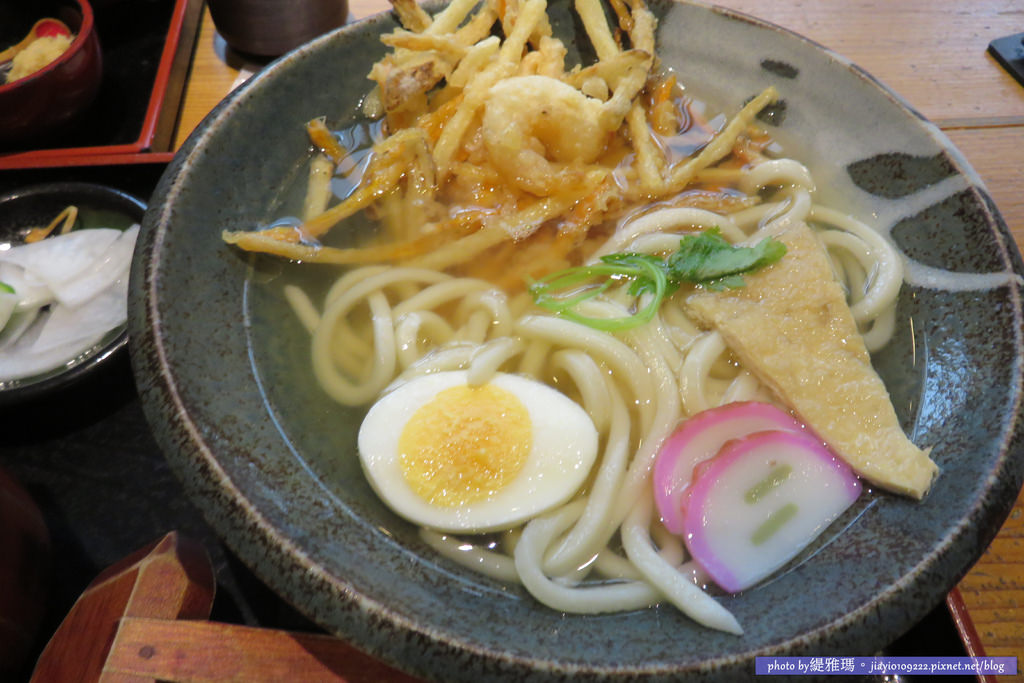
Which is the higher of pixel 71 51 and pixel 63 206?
pixel 71 51

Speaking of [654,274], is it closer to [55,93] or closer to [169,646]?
[169,646]

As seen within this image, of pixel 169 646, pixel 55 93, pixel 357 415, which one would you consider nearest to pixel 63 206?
pixel 55 93

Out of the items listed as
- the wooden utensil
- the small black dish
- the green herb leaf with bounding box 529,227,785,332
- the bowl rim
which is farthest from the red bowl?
the green herb leaf with bounding box 529,227,785,332

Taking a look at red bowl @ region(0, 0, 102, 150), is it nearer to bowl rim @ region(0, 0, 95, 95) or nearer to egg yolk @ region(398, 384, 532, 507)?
bowl rim @ region(0, 0, 95, 95)

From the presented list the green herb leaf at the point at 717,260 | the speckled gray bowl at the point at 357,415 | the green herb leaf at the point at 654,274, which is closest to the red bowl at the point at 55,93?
the speckled gray bowl at the point at 357,415

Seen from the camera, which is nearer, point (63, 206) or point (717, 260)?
point (717, 260)

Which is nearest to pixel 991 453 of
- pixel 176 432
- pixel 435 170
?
pixel 435 170

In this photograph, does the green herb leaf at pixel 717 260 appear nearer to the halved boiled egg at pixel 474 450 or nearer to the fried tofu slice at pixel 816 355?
the fried tofu slice at pixel 816 355
